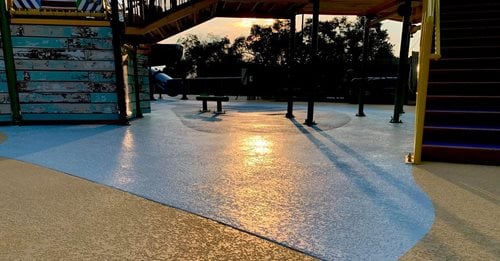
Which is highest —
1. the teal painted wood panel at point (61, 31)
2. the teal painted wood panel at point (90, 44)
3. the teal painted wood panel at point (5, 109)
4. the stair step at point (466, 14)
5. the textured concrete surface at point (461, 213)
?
the stair step at point (466, 14)

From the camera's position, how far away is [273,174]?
12.0ft

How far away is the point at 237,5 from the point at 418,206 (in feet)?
24.3

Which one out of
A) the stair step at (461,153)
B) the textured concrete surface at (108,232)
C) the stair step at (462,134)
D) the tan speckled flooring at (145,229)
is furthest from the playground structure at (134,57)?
the textured concrete surface at (108,232)

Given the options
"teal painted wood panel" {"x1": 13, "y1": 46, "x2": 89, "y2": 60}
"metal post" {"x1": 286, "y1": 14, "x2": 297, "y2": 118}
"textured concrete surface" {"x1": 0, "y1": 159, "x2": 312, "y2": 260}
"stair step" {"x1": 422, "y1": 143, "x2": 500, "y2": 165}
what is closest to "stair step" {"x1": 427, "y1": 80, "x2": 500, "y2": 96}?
"stair step" {"x1": 422, "y1": 143, "x2": 500, "y2": 165}

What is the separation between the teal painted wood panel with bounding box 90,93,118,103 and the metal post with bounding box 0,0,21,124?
5.27 ft

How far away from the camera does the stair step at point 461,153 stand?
13.7ft

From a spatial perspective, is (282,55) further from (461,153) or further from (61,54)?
(461,153)

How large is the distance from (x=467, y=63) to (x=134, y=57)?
25.2 ft

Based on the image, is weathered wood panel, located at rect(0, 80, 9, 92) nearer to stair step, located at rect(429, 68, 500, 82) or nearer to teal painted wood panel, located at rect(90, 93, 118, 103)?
teal painted wood panel, located at rect(90, 93, 118, 103)

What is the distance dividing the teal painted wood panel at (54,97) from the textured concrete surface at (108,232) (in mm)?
4996

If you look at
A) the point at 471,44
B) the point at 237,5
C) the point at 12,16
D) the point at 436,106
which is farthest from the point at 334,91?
the point at 12,16

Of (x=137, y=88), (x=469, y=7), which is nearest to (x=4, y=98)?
(x=137, y=88)

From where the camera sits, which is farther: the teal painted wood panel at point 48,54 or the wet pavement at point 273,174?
the teal painted wood panel at point 48,54

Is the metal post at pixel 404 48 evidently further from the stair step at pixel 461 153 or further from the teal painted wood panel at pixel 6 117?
the teal painted wood panel at pixel 6 117
